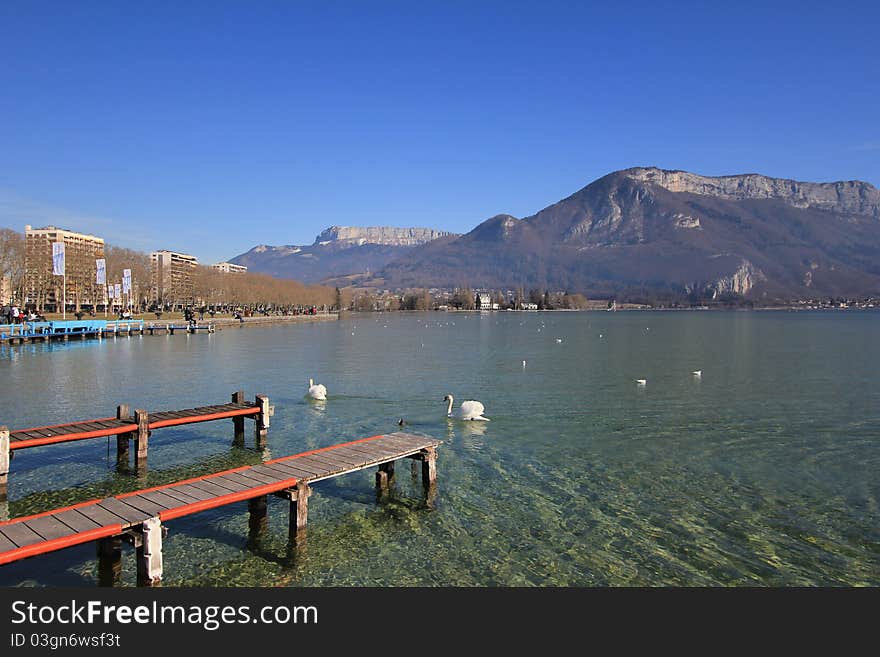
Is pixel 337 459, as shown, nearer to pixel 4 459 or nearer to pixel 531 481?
pixel 531 481

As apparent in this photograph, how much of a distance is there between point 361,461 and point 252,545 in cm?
314

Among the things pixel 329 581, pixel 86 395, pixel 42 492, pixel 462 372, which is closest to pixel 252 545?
pixel 329 581

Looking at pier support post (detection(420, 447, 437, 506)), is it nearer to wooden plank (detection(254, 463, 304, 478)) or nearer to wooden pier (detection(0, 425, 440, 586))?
wooden pier (detection(0, 425, 440, 586))

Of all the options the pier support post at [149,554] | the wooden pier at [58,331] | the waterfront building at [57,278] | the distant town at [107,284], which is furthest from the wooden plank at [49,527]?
the waterfront building at [57,278]

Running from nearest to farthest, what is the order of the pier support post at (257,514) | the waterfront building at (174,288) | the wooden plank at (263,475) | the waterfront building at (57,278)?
the wooden plank at (263,475), the pier support post at (257,514), the waterfront building at (57,278), the waterfront building at (174,288)

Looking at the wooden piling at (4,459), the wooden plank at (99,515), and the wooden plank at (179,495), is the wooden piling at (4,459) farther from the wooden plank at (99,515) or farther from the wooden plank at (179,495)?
the wooden plank at (179,495)

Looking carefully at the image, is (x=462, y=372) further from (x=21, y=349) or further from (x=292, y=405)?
(x=21, y=349)

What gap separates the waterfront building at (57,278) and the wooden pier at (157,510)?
103 meters

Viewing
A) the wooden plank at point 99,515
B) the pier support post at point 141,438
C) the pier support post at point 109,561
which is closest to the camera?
the wooden plank at point 99,515

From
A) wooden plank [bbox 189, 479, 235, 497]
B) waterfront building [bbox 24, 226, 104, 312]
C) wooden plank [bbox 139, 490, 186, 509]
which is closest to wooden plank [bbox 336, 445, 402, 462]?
wooden plank [bbox 189, 479, 235, 497]

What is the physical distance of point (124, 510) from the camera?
36.3 feet

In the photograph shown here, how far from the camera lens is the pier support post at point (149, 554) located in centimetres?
1017

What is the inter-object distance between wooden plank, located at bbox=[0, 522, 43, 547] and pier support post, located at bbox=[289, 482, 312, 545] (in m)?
4.55

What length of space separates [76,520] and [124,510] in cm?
77
